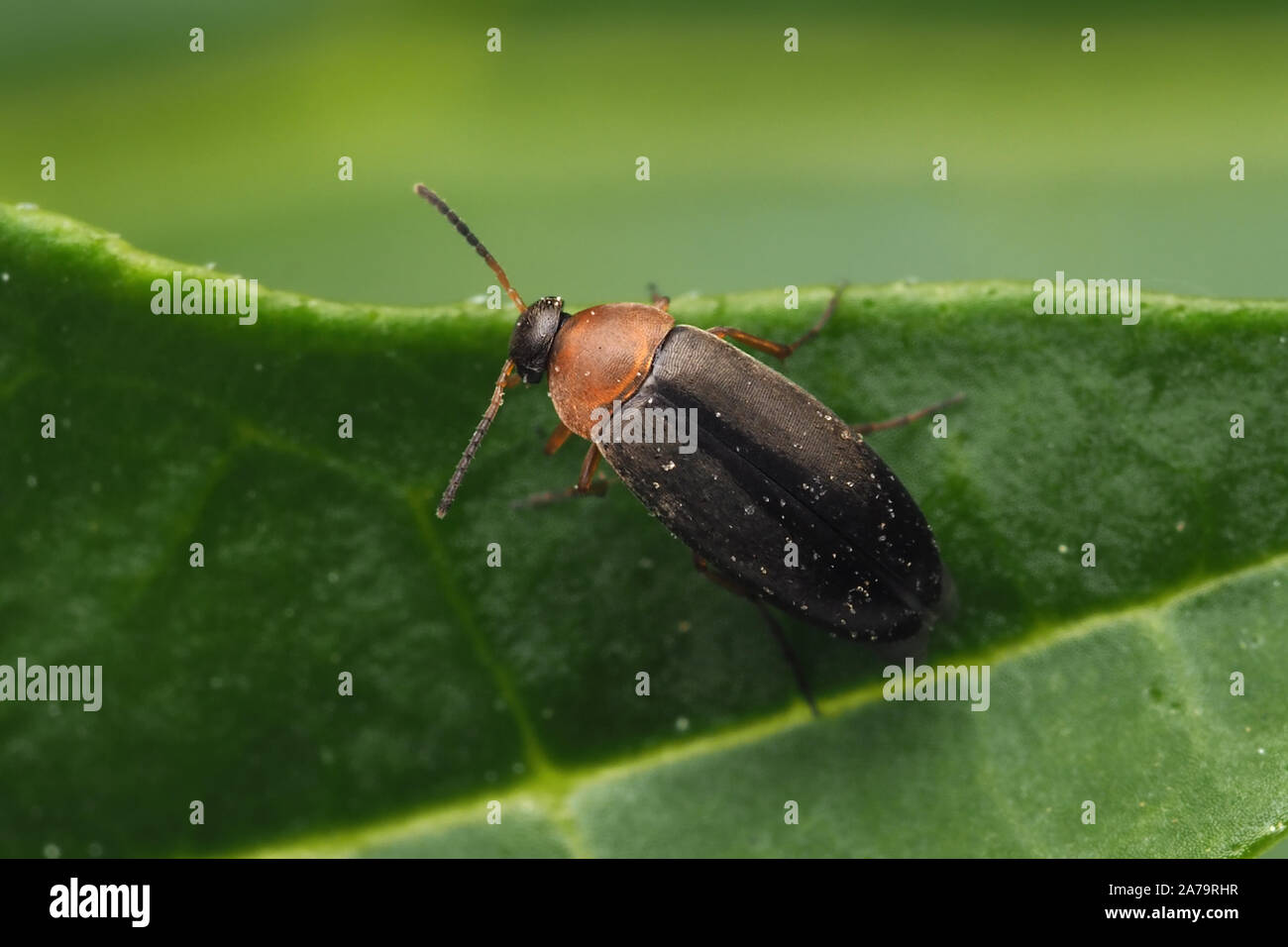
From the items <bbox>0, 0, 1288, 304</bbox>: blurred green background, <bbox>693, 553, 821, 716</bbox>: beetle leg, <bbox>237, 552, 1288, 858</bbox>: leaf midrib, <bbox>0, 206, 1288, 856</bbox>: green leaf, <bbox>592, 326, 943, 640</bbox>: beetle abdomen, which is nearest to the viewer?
<bbox>0, 206, 1288, 856</bbox>: green leaf

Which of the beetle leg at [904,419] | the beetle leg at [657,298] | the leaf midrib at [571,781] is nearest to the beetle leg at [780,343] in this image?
the beetle leg at [657,298]

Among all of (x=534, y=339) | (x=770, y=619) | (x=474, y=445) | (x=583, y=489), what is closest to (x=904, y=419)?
(x=770, y=619)

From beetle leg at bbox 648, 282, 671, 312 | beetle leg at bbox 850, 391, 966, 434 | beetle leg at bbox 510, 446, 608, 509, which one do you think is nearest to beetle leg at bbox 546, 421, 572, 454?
beetle leg at bbox 510, 446, 608, 509

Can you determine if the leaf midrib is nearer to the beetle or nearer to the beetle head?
the beetle

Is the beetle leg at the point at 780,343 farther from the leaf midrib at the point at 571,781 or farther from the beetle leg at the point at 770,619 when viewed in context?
the leaf midrib at the point at 571,781

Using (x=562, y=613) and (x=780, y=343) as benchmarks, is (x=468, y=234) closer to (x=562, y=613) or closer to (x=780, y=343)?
(x=780, y=343)
